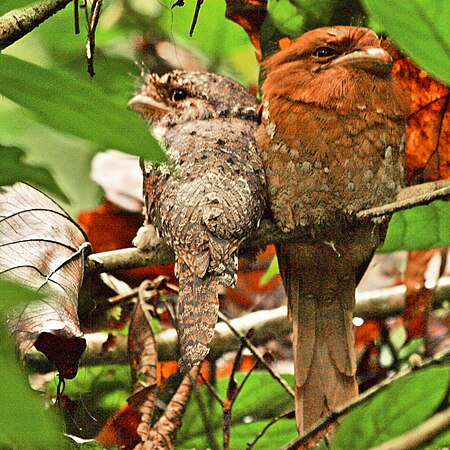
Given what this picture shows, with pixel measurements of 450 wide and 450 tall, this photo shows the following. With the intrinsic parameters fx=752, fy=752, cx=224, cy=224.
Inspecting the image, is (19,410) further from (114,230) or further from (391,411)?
(114,230)

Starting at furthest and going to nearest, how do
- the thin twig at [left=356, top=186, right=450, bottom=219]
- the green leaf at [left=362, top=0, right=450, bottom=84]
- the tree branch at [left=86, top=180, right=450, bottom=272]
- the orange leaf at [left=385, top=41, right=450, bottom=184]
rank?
the orange leaf at [left=385, top=41, right=450, bottom=184] → the tree branch at [left=86, top=180, right=450, bottom=272] → the thin twig at [left=356, top=186, right=450, bottom=219] → the green leaf at [left=362, top=0, right=450, bottom=84]

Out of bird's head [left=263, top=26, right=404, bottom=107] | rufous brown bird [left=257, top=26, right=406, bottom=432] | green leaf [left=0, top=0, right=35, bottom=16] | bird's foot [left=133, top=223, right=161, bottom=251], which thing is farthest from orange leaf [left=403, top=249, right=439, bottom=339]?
green leaf [left=0, top=0, right=35, bottom=16]

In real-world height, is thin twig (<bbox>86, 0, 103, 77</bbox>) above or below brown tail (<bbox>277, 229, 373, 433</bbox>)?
above

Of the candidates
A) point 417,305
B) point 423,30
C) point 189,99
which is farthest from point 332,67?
point 423,30

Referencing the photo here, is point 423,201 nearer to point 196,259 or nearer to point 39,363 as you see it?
point 196,259

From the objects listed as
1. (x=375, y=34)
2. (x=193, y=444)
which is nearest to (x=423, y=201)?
(x=375, y=34)

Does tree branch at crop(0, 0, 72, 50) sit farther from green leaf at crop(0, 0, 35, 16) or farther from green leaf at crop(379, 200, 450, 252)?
green leaf at crop(379, 200, 450, 252)
